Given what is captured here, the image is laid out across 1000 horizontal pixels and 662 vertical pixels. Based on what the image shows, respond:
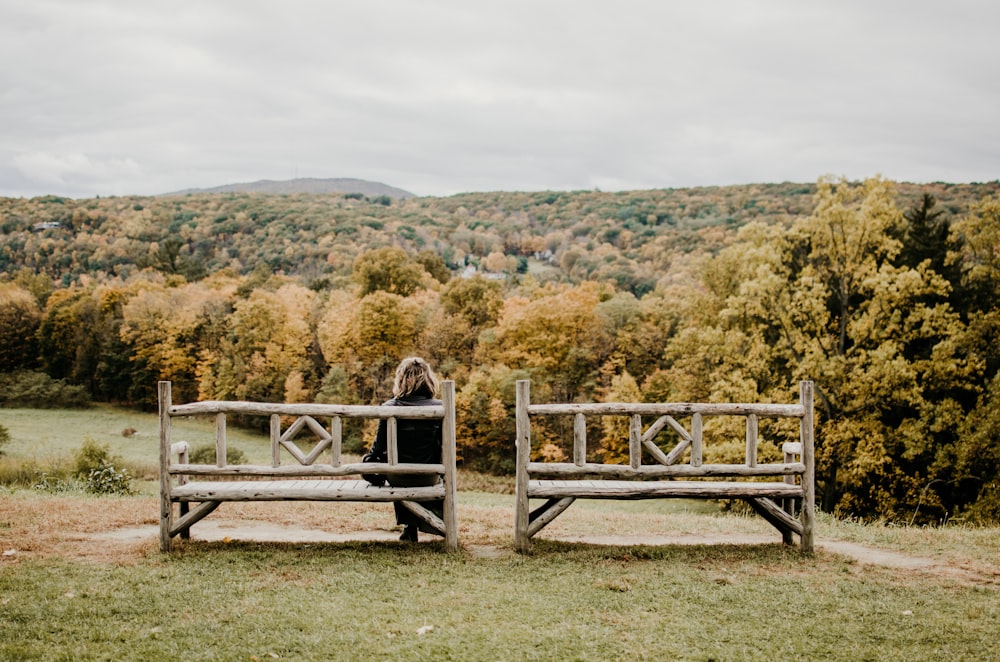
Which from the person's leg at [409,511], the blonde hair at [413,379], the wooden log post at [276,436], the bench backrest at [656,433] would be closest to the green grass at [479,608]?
the person's leg at [409,511]

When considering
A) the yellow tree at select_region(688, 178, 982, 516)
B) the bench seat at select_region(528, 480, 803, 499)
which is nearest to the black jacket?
the bench seat at select_region(528, 480, 803, 499)

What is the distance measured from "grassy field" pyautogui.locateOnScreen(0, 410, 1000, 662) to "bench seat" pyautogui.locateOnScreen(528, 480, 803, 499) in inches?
26.5

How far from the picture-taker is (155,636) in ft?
17.7

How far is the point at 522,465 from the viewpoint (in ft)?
26.4

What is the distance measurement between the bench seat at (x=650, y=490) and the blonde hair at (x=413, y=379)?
Result: 1570 millimetres

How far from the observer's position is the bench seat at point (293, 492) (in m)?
7.64

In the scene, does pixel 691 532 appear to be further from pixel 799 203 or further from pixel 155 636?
pixel 799 203

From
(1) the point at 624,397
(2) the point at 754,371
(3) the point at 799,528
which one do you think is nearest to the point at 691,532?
(3) the point at 799,528

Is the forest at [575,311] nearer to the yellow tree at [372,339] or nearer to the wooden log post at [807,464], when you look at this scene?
the yellow tree at [372,339]

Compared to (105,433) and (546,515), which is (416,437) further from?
(105,433)

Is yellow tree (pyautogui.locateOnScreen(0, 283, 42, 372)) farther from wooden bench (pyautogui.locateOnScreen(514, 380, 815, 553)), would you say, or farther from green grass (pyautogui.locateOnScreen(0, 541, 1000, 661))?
wooden bench (pyautogui.locateOnScreen(514, 380, 815, 553))

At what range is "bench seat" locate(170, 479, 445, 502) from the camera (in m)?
7.64

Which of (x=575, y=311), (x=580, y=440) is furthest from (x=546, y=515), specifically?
(x=575, y=311)

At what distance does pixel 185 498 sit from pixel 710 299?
26264mm
